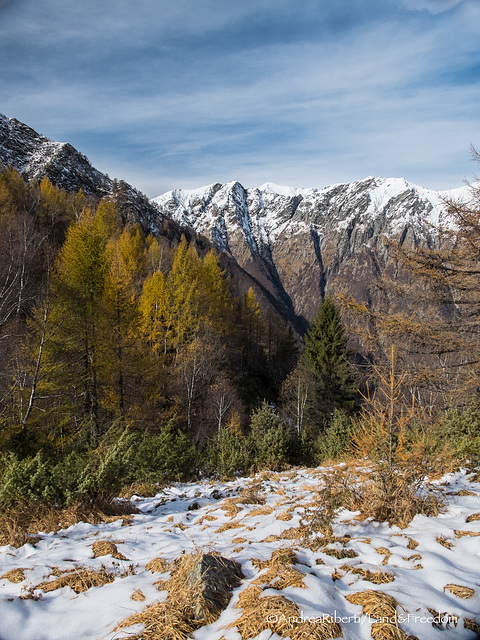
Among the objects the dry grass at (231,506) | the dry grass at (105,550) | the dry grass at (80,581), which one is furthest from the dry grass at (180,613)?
the dry grass at (231,506)

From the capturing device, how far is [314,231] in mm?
178375

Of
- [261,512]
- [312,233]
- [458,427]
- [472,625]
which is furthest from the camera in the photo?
[312,233]

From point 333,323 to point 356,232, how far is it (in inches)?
6153

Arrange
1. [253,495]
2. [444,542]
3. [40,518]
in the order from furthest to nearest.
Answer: [253,495], [40,518], [444,542]

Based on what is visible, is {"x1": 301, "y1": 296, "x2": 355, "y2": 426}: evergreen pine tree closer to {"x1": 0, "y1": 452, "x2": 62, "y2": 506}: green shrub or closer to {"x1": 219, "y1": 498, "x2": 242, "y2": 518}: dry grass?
{"x1": 219, "y1": 498, "x2": 242, "y2": 518}: dry grass

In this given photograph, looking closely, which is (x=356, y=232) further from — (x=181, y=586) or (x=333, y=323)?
(x=181, y=586)

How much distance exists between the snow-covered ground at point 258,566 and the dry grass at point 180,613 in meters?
0.06

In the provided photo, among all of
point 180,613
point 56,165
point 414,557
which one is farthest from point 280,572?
point 56,165

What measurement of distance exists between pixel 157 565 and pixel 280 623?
1.46 m

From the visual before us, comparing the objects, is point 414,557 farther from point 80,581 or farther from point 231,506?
point 231,506

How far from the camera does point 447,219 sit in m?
7.90

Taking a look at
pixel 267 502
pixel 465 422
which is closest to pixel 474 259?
pixel 465 422

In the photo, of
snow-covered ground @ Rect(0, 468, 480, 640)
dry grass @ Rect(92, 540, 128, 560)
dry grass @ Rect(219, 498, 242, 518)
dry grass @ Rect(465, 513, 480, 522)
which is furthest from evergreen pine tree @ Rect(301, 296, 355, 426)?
dry grass @ Rect(92, 540, 128, 560)

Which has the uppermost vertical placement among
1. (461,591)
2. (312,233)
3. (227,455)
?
(312,233)
